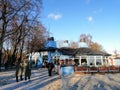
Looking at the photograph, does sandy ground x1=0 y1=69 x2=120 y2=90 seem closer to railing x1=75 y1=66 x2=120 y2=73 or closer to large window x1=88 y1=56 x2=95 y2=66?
railing x1=75 y1=66 x2=120 y2=73

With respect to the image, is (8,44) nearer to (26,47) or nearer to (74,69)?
(26,47)

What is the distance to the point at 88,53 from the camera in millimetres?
40750

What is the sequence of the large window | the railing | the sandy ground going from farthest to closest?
the large window, the railing, the sandy ground

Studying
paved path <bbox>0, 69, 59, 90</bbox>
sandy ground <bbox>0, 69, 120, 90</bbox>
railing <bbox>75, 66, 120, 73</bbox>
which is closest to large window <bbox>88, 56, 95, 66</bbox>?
railing <bbox>75, 66, 120, 73</bbox>

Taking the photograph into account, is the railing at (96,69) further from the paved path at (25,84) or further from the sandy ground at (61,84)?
the sandy ground at (61,84)

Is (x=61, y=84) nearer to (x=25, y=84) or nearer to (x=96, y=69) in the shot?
(x=25, y=84)

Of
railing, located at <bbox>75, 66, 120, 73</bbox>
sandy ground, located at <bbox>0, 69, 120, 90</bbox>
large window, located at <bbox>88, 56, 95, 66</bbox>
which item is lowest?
sandy ground, located at <bbox>0, 69, 120, 90</bbox>

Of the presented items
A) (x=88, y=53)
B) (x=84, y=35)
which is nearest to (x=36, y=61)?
(x=88, y=53)

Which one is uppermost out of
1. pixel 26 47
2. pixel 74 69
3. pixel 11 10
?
pixel 11 10

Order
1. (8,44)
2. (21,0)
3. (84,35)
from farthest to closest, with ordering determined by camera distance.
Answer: (84,35)
(8,44)
(21,0)

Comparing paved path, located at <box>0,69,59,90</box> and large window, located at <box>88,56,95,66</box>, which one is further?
large window, located at <box>88,56,95,66</box>

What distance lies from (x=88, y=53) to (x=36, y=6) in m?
14.3

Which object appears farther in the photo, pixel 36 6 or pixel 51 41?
pixel 51 41

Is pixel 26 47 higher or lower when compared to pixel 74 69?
higher
